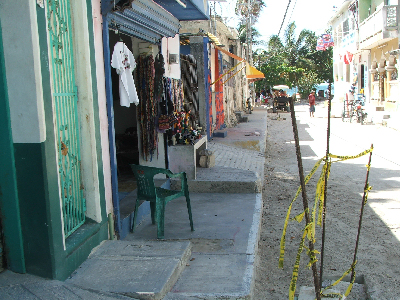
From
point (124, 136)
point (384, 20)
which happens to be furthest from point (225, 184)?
point (384, 20)

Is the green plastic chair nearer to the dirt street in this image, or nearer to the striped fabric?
the dirt street

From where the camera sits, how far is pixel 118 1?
4.62m

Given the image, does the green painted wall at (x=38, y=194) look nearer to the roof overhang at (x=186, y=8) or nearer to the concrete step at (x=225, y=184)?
the roof overhang at (x=186, y=8)

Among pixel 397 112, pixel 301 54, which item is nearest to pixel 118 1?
pixel 397 112

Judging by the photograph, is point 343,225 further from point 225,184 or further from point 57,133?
point 57,133

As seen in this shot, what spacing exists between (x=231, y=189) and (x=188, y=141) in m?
1.16

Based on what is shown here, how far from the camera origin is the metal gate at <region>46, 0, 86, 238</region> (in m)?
3.69


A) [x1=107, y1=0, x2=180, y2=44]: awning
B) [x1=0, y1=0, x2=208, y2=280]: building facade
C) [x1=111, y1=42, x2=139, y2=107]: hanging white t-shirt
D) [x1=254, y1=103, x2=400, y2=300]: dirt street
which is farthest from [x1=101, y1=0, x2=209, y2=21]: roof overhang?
[x1=254, y1=103, x2=400, y2=300]: dirt street

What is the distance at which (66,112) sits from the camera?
389cm

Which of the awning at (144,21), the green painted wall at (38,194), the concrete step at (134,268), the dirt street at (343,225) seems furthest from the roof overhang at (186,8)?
the concrete step at (134,268)

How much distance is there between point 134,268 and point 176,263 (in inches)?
14.4

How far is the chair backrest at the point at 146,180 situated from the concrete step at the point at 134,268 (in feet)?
2.43

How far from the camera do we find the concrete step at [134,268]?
3.28m

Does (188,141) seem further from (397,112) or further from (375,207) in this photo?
(397,112)
